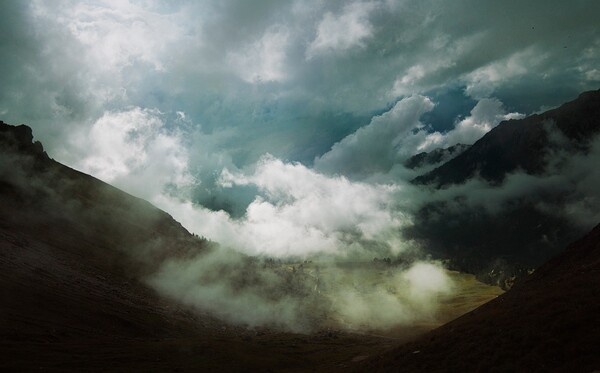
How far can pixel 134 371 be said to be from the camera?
73.1 meters

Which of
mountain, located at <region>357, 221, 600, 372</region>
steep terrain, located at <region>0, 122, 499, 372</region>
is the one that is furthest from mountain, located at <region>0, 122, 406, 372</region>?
mountain, located at <region>357, 221, 600, 372</region>

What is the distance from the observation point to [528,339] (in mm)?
Answer: 44688

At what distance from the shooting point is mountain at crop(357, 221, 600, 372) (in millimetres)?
39656

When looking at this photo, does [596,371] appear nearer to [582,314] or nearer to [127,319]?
[582,314]

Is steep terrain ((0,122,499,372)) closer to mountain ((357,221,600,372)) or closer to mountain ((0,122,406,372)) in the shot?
mountain ((0,122,406,372))

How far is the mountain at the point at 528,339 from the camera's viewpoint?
39656 millimetres

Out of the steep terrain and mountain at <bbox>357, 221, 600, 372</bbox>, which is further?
the steep terrain

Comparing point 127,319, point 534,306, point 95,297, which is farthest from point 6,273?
point 534,306

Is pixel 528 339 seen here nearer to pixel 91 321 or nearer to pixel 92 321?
pixel 91 321

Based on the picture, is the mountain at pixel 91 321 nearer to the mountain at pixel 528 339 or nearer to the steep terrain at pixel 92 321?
the steep terrain at pixel 92 321

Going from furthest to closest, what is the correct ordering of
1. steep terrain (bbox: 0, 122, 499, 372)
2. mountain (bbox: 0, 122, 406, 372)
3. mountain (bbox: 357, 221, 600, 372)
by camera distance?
steep terrain (bbox: 0, 122, 499, 372) → mountain (bbox: 0, 122, 406, 372) → mountain (bbox: 357, 221, 600, 372)

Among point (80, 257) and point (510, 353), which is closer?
point (510, 353)

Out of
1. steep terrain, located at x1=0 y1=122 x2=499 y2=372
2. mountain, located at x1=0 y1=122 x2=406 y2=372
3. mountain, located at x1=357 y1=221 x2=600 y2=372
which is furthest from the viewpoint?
steep terrain, located at x1=0 y1=122 x2=499 y2=372

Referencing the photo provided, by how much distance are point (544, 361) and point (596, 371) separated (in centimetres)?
557
